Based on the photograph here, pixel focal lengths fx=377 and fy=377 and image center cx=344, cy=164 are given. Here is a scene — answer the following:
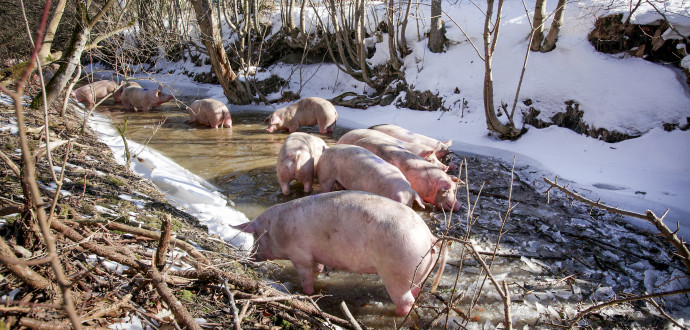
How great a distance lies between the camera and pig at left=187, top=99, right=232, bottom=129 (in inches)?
386

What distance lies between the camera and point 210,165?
690 cm

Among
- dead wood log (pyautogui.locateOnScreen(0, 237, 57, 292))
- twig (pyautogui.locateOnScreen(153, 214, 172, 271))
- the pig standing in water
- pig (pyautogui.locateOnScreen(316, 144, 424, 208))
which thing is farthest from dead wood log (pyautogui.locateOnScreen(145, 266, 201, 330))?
pig (pyautogui.locateOnScreen(316, 144, 424, 208))

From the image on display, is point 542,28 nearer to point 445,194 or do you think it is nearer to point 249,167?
point 445,194

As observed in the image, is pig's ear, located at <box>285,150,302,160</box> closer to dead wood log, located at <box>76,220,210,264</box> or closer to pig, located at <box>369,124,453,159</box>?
pig, located at <box>369,124,453,159</box>

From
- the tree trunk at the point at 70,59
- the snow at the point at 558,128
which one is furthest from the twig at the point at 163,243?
the tree trunk at the point at 70,59

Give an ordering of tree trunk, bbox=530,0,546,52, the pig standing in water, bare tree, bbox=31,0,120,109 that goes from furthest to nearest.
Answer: tree trunk, bbox=530,0,546,52 < bare tree, bbox=31,0,120,109 < the pig standing in water

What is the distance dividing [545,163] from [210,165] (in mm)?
6202

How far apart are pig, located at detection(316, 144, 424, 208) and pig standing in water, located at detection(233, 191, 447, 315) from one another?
4.46 ft

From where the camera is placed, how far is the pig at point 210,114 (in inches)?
386

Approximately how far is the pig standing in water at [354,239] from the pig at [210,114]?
6818mm

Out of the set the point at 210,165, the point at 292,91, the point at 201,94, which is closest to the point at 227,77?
the point at 292,91

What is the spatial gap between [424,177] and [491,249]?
1.46 meters

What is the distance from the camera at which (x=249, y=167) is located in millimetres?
6859

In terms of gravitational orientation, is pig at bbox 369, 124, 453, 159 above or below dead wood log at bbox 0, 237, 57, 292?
below
